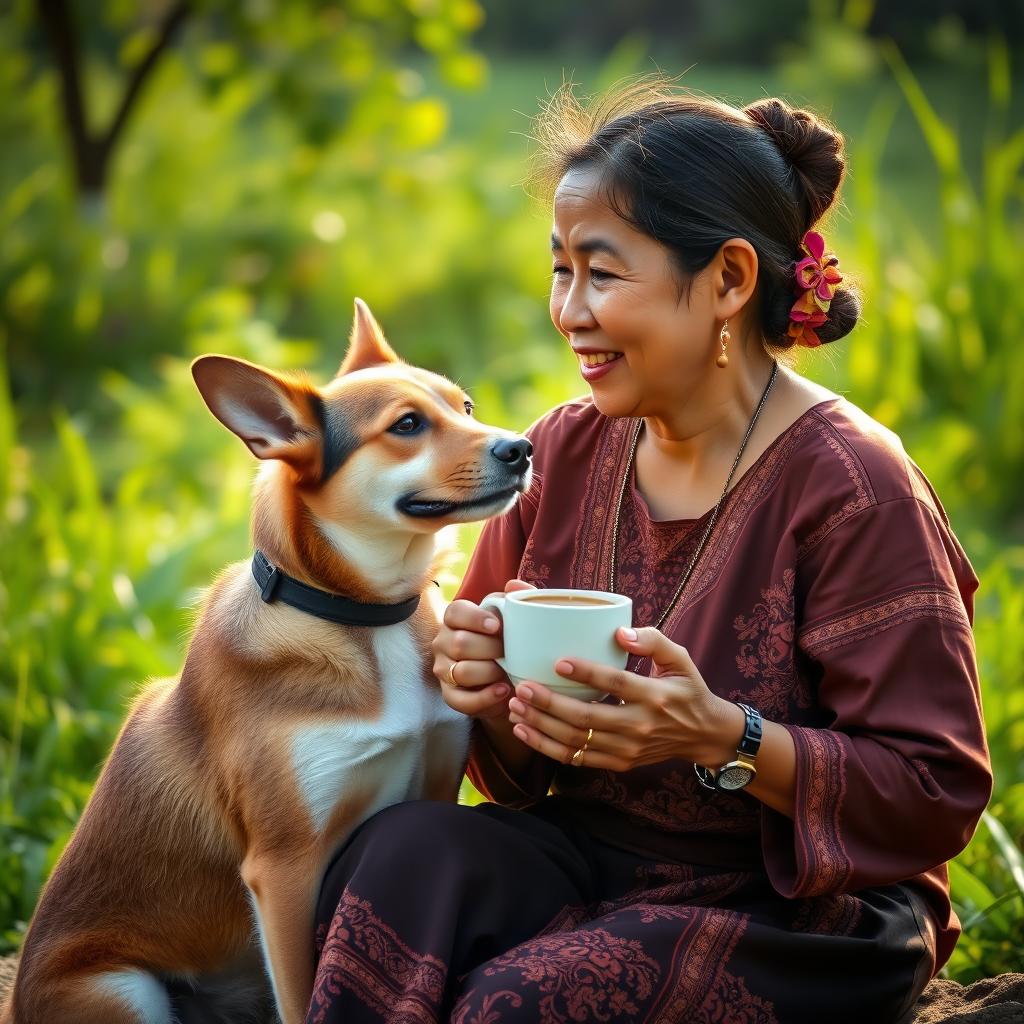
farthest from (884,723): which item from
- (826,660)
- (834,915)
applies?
(834,915)

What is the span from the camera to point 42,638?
171 inches

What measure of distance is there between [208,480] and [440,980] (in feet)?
14.7

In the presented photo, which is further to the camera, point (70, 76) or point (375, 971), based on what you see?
point (70, 76)

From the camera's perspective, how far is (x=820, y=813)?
222cm

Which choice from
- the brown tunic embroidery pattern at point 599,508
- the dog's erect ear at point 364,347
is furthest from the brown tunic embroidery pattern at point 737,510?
the dog's erect ear at point 364,347

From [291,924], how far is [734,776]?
2.77 ft

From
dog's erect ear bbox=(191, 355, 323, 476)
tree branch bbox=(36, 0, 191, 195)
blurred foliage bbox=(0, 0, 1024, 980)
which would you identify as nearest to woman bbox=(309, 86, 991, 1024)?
dog's erect ear bbox=(191, 355, 323, 476)

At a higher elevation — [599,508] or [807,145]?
[807,145]

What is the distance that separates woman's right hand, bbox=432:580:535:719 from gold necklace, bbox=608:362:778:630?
31 cm

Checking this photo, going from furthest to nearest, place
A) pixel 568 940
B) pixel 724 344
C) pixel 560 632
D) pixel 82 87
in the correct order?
pixel 82 87
pixel 724 344
pixel 568 940
pixel 560 632

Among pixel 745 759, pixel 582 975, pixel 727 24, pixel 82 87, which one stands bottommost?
pixel 582 975

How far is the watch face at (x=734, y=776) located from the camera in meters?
2.21

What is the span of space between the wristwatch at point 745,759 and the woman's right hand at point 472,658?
403 millimetres

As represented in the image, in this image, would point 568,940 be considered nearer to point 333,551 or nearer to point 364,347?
point 333,551
